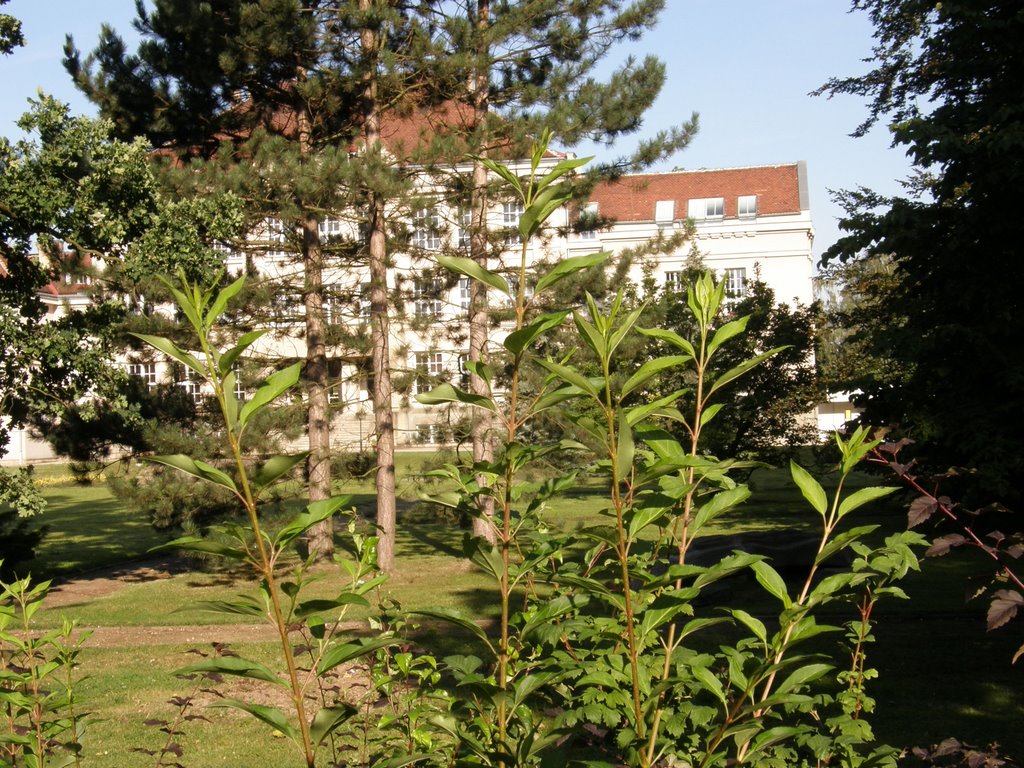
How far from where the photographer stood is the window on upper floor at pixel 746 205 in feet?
167

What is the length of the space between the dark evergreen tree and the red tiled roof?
134ft

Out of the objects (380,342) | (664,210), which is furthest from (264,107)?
(664,210)

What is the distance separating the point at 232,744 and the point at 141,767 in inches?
26.2

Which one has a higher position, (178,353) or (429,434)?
(178,353)

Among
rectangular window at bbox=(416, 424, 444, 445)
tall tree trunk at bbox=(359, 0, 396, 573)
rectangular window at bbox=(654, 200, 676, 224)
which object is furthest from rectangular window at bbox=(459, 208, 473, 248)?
rectangular window at bbox=(654, 200, 676, 224)

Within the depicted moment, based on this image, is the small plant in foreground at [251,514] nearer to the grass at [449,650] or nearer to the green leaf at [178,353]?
the green leaf at [178,353]

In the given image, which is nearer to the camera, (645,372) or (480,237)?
(645,372)

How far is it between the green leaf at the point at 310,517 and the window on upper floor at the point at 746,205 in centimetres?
5115

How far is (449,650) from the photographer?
930 centimetres

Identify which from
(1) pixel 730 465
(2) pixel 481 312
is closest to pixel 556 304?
(2) pixel 481 312

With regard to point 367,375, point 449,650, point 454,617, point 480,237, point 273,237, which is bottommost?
point 449,650

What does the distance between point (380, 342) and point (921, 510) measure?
508 inches

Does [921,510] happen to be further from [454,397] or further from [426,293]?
[426,293]

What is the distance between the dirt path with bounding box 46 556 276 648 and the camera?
11125 millimetres
